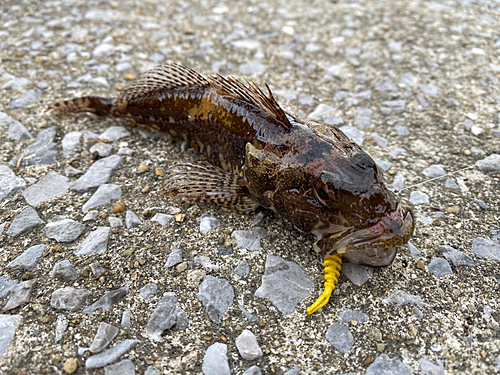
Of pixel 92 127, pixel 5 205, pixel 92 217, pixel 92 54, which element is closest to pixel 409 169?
pixel 92 217

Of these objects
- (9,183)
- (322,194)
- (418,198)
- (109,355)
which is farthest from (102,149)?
(418,198)

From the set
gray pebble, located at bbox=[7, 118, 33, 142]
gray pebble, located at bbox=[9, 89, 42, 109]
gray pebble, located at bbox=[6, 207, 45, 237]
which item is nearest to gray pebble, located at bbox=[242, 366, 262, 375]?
gray pebble, located at bbox=[6, 207, 45, 237]

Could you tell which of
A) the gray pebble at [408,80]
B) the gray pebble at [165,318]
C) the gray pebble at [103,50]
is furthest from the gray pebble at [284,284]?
the gray pebble at [103,50]

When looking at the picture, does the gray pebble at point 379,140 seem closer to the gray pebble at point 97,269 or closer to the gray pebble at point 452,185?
the gray pebble at point 452,185

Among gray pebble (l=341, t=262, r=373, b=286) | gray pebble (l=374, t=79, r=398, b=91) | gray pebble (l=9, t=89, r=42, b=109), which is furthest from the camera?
gray pebble (l=374, t=79, r=398, b=91)

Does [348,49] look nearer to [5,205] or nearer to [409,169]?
[409,169]

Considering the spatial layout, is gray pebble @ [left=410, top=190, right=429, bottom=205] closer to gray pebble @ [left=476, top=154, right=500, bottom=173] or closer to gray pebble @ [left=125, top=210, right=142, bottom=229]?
gray pebble @ [left=476, top=154, right=500, bottom=173]
